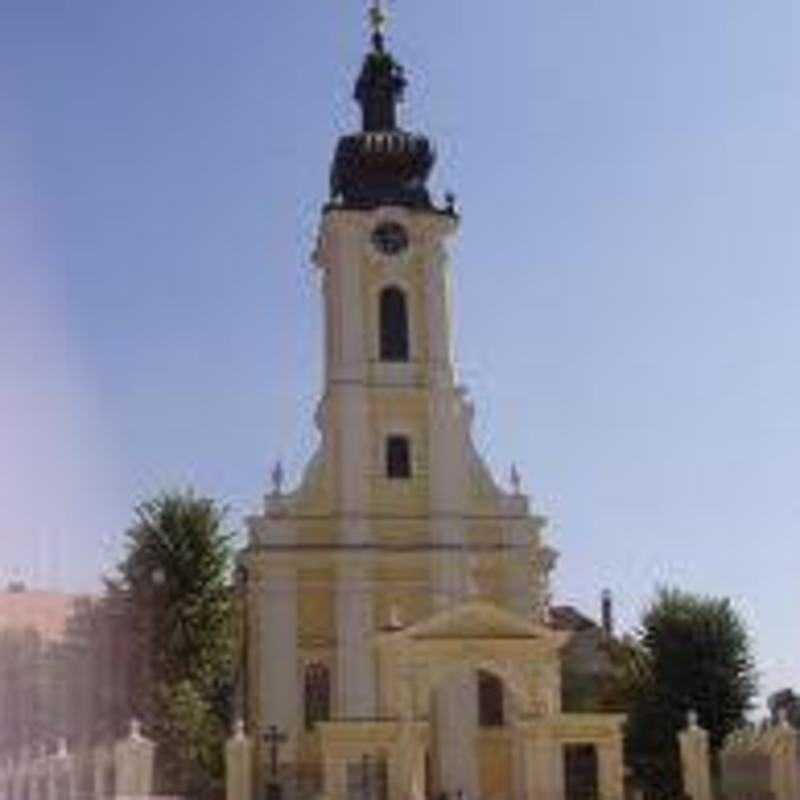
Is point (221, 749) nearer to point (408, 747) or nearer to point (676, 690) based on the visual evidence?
point (408, 747)

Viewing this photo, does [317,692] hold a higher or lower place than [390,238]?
lower

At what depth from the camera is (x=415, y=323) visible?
196 feet

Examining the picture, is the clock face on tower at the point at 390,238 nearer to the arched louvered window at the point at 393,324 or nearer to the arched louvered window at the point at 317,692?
the arched louvered window at the point at 393,324

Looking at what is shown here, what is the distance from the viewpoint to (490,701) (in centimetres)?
5422

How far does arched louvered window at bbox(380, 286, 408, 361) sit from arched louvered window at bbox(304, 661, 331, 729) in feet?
35.0

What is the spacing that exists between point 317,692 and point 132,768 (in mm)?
14191

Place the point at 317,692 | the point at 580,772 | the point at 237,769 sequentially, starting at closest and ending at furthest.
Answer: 1. the point at 237,769
2. the point at 580,772
3. the point at 317,692

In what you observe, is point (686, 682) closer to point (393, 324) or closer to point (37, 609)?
point (393, 324)

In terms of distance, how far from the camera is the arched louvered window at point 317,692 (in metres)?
54.7

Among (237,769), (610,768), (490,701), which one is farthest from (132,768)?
(490,701)

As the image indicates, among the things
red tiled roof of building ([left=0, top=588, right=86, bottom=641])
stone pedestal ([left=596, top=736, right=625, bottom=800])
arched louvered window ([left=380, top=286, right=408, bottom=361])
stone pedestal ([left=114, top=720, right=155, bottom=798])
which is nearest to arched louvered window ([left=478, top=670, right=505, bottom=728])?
stone pedestal ([left=596, top=736, right=625, bottom=800])

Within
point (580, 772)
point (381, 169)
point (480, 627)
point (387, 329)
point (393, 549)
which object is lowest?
point (580, 772)

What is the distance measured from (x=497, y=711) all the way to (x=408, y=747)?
29.1 feet

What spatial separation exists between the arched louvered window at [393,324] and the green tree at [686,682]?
39.0 ft
